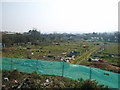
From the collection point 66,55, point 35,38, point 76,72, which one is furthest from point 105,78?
point 35,38

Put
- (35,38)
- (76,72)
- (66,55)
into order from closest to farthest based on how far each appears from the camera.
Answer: (76,72) → (66,55) → (35,38)

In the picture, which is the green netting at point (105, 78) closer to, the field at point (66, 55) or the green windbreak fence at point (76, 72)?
the green windbreak fence at point (76, 72)

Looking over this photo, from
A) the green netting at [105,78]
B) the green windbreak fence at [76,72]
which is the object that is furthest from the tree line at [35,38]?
the green netting at [105,78]

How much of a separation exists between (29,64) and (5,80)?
4.49 ft

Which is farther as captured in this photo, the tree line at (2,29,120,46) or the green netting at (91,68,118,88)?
the tree line at (2,29,120,46)

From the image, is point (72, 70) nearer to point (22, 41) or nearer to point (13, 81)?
point (13, 81)

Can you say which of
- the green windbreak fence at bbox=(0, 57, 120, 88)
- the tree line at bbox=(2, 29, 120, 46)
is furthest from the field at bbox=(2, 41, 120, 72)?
the tree line at bbox=(2, 29, 120, 46)

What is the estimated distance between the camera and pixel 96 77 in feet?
10.9

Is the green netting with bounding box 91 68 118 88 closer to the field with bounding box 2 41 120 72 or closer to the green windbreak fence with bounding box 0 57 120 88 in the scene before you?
the green windbreak fence with bounding box 0 57 120 88

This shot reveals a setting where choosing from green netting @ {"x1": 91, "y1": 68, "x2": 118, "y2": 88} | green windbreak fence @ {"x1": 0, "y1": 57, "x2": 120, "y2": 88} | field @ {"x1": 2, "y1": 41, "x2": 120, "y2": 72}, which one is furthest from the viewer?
field @ {"x1": 2, "y1": 41, "x2": 120, "y2": 72}

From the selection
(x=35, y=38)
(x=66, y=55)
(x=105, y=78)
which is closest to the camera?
(x=105, y=78)

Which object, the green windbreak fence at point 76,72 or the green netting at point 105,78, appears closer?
the green netting at point 105,78

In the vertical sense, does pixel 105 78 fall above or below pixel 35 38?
below

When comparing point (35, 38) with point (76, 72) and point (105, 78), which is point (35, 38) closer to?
point (76, 72)
